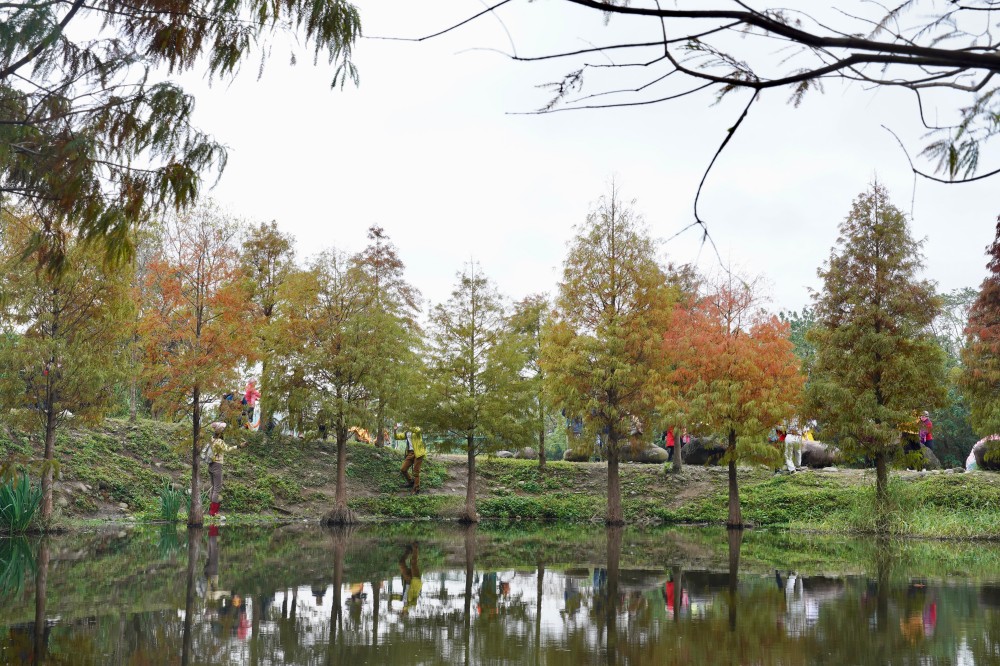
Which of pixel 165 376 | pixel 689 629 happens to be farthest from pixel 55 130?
pixel 165 376

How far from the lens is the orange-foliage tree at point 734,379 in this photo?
→ 23172mm

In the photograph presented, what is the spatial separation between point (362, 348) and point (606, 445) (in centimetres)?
748

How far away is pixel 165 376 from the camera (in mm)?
21531

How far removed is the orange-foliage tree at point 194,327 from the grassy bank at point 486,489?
1455 millimetres

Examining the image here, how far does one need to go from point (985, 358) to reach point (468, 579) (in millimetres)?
15135

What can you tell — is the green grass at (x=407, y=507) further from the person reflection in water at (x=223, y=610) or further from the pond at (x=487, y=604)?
the person reflection in water at (x=223, y=610)

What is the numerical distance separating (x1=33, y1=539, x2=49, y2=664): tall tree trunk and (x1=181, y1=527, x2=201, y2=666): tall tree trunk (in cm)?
107

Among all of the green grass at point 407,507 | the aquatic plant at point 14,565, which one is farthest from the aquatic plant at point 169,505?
the green grass at point 407,507

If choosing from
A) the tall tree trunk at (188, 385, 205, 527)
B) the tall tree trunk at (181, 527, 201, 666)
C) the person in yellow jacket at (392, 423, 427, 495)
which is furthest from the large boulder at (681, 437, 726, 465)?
the tall tree trunk at (181, 527, 201, 666)

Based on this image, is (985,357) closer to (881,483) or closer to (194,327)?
(881,483)

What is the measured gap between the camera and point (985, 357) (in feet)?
70.5

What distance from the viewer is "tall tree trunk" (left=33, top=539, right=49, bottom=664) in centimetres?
718

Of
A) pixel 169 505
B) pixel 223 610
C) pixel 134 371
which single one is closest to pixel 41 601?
pixel 223 610

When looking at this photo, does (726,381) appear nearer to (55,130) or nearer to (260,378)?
(260,378)
